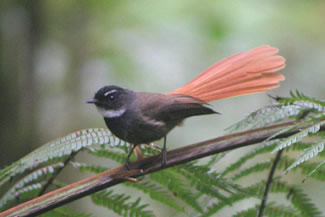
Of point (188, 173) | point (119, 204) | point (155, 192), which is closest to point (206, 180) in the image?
point (188, 173)

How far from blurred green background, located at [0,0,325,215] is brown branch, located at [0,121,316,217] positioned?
291 cm

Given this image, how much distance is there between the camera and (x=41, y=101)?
182 inches

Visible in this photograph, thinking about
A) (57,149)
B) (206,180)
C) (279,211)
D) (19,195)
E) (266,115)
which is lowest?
(279,211)

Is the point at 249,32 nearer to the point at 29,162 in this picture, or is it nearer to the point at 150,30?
the point at 150,30

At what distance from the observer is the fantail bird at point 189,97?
6.90 ft

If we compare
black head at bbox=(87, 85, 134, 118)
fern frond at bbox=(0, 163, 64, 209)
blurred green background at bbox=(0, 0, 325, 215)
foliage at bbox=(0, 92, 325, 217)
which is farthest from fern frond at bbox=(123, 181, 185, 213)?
blurred green background at bbox=(0, 0, 325, 215)

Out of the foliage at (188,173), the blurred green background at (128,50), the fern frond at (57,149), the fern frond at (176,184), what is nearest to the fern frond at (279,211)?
the foliage at (188,173)

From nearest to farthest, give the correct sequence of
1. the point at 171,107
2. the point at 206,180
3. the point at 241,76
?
the point at 206,180, the point at 241,76, the point at 171,107

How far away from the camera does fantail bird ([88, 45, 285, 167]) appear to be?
6.90 feet

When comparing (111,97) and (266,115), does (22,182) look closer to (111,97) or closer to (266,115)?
(111,97)

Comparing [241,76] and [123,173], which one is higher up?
[241,76]

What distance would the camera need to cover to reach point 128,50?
4.91 metres

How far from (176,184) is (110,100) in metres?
0.81

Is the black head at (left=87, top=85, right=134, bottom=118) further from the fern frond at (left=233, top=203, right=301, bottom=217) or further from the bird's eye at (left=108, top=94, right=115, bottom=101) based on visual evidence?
the fern frond at (left=233, top=203, right=301, bottom=217)
